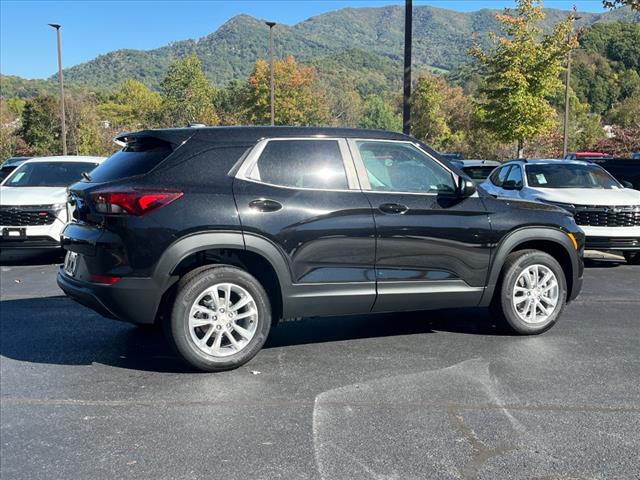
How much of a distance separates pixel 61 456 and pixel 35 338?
2541 millimetres

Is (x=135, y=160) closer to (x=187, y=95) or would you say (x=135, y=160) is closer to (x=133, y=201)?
(x=133, y=201)

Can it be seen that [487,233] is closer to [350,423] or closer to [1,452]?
[350,423]

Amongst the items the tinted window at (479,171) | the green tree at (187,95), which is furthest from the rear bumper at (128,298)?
the green tree at (187,95)

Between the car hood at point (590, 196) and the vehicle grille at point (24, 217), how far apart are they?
778 cm

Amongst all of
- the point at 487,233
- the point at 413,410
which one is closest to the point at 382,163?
the point at 487,233

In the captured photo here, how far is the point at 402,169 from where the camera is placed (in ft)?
17.4

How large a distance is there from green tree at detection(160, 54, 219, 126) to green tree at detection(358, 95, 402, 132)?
44806 millimetres

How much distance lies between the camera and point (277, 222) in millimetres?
4691

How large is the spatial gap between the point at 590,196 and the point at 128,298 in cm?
801

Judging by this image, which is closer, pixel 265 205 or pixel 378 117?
pixel 265 205

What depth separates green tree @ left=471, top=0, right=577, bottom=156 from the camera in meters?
23.8

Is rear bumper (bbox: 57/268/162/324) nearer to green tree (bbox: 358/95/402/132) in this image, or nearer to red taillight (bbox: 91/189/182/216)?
red taillight (bbox: 91/189/182/216)

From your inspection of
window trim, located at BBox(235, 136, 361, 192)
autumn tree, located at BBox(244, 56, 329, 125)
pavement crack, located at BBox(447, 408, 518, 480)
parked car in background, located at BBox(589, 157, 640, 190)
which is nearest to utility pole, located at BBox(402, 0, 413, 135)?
parked car in background, located at BBox(589, 157, 640, 190)

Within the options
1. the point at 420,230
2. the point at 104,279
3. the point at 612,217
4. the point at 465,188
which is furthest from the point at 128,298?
the point at 612,217
